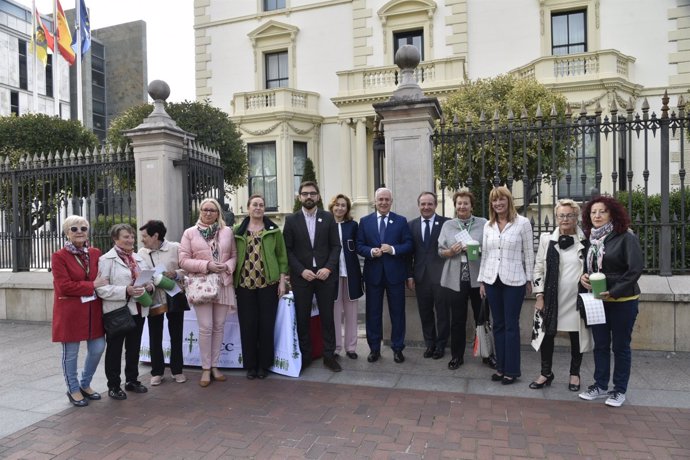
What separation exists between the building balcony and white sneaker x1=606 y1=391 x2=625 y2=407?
14.6 metres

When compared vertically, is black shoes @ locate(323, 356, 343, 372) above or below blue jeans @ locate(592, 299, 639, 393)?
below

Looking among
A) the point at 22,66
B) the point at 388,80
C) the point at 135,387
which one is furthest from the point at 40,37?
the point at 135,387

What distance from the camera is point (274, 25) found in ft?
72.2

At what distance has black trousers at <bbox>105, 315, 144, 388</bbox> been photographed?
475 cm

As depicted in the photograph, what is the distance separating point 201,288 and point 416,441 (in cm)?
254

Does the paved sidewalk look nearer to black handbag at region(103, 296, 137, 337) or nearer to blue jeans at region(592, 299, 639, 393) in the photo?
blue jeans at region(592, 299, 639, 393)

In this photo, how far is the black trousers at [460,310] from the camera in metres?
5.40

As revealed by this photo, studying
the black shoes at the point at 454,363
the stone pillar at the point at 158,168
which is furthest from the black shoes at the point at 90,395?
the black shoes at the point at 454,363

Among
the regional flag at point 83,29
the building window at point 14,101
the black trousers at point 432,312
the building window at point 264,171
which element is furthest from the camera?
the building window at point 14,101

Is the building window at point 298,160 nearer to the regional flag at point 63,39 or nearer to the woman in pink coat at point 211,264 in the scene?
the regional flag at point 63,39

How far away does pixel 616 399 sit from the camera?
434 centimetres

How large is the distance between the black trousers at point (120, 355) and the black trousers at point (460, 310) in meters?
3.21

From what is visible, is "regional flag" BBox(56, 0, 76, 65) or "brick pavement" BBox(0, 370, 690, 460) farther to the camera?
"regional flag" BBox(56, 0, 76, 65)

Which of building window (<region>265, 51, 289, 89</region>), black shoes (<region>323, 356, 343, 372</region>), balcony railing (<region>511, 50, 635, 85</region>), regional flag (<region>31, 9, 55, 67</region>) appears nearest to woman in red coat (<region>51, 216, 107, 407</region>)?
black shoes (<region>323, 356, 343, 372</region>)
